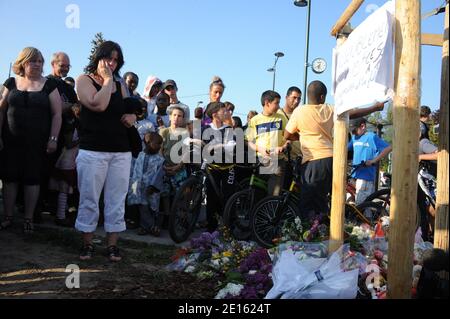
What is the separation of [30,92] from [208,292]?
2999mm

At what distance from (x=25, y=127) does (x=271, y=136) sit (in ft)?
9.70

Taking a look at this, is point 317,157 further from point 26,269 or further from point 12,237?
point 12,237

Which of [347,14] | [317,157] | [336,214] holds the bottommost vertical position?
[336,214]

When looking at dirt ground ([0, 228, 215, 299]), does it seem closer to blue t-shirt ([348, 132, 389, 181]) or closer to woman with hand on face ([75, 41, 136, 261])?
woman with hand on face ([75, 41, 136, 261])

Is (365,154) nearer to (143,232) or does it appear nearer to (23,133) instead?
(143,232)

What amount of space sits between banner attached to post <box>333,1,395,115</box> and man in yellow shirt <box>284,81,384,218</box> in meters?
1.08

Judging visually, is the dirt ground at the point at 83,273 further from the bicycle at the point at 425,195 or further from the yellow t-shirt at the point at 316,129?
the bicycle at the point at 425,195

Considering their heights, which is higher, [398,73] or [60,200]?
[398,73]

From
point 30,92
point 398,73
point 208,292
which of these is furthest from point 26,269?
point 398,73

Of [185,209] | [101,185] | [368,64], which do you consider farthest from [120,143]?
[368,64]

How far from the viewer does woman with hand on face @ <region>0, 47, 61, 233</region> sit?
4.56 meters

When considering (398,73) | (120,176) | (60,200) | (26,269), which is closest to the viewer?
(398,73)

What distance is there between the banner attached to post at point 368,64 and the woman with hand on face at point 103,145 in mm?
2004
